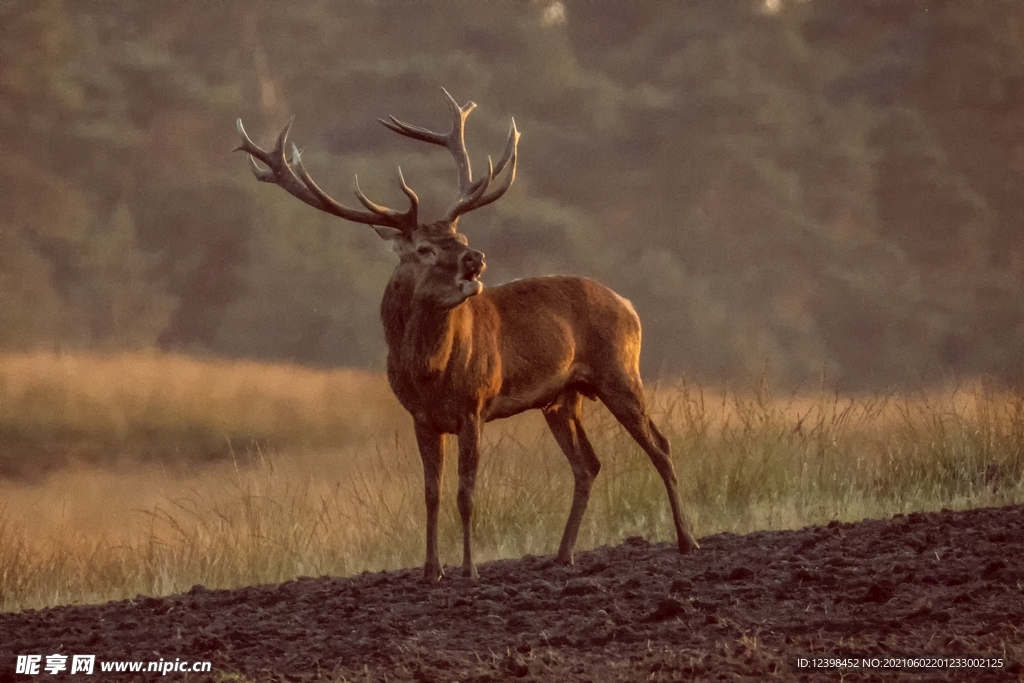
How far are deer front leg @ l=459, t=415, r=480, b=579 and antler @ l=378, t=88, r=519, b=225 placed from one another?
106cm

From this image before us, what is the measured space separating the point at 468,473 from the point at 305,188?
1.69m

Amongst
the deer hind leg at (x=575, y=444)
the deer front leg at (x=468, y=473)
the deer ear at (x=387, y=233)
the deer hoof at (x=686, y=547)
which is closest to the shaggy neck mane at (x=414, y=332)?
the deer ear at (x=387, y=233)

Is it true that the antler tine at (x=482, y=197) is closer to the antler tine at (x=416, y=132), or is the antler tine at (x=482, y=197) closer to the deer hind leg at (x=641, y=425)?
the antler tine at (x=416, y=132)

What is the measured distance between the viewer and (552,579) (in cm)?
712

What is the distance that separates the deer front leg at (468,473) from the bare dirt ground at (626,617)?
171 millimetres

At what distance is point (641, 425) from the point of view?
301 inches

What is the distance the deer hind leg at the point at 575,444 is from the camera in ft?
25.3

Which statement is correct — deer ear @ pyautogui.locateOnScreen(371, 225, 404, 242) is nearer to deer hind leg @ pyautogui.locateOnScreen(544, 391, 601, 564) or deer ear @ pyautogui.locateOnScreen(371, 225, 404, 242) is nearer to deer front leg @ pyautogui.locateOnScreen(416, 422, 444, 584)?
deer front leg @ pyautogui.locateOnScreen(416, 422, 444, 584)

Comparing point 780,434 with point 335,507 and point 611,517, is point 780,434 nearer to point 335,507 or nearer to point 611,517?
point 611,517

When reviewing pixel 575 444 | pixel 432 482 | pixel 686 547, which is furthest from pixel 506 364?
pixel 686 547

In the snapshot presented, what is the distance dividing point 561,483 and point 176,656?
409 cm

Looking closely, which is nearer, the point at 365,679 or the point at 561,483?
the point at 365,679

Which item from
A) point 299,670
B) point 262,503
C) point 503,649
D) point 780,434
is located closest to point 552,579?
point 503,649

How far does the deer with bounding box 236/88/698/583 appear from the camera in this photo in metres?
6.80
